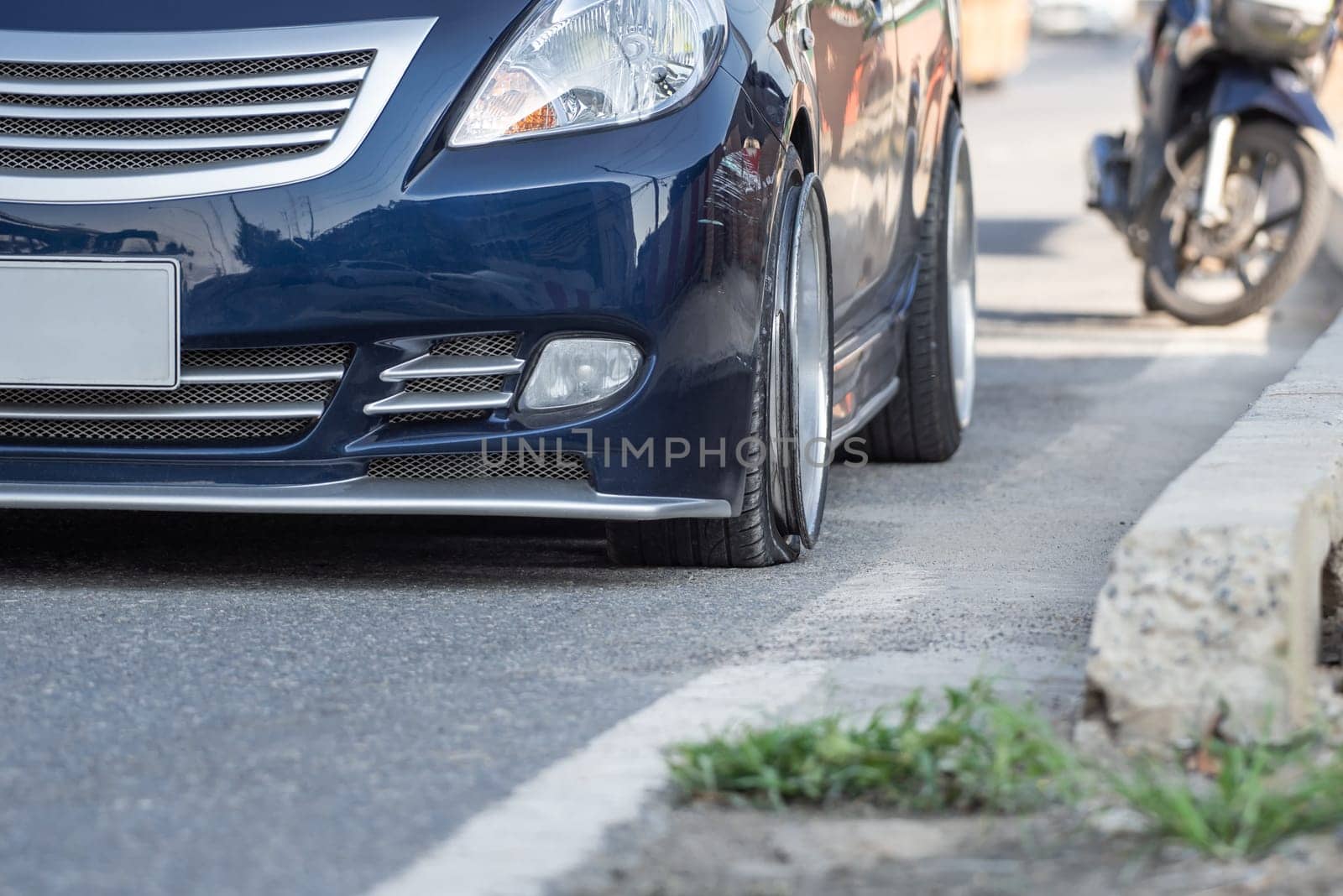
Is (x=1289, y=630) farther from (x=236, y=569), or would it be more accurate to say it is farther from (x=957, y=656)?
(x=236, y=569)

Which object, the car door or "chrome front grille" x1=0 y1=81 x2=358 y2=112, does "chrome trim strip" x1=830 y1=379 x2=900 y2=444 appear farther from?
"chrome front grille" x1=0 y1=81 x2=358 y2=112

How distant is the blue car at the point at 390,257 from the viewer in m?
3.29

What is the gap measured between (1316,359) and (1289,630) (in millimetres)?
2234

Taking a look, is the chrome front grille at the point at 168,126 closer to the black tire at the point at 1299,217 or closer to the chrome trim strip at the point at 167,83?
the chrome trim strip at the point at 167,83

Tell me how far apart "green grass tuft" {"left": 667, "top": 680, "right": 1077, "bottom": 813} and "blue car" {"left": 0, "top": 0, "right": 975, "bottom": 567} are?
39.1 inches

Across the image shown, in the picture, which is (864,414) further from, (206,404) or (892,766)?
(892,766)

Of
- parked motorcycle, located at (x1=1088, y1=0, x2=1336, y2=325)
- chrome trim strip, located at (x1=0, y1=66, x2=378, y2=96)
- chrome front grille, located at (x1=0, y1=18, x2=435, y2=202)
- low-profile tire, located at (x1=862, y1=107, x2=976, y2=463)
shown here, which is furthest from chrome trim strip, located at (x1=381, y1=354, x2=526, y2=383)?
parked motorcycle, located at (x1=1088, y1=0, x2=1336, y2=325)

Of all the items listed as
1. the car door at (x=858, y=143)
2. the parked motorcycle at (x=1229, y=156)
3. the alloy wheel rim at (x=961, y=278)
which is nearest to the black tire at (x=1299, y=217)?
the parked motorcycle at (x=1229, y=156)

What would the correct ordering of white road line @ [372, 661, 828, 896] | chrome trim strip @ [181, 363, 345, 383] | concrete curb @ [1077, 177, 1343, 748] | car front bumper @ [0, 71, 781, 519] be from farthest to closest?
chrome trim strip @ [181, 363, 345, 383] → car front bumper @ [0, 71, 781, 519] → concrete curb @ [1077, 177, 1343, 748] → white road line @ [372, 661, 828, 896]

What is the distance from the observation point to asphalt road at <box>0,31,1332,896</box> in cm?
233

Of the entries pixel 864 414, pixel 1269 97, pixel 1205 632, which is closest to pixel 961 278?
pixel 864 414

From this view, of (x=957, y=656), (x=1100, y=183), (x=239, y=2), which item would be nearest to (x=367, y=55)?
(x=239, y=2)

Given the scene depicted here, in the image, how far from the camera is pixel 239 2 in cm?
338

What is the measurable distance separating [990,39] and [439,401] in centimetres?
2264
